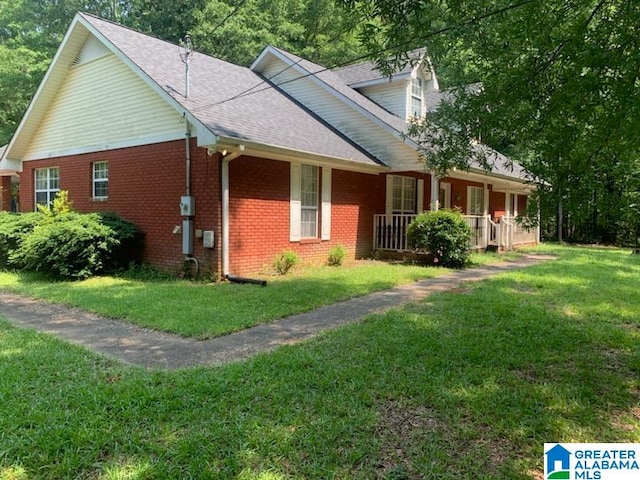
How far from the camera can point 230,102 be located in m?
11.4

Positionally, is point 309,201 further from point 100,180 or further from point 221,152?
point 100,180

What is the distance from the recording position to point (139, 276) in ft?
34.7

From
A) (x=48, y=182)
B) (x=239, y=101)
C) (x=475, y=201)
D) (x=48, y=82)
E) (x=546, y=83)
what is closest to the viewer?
(x=546, y=83)

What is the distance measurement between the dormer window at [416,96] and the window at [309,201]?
6.13 meters

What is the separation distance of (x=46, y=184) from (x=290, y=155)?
897cm

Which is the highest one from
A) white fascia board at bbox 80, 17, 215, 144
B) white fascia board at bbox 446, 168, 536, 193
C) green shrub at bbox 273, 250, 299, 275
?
white fascia board at bbox 80, 17, 215, 144

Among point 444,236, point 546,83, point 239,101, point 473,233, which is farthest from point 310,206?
point 546,83

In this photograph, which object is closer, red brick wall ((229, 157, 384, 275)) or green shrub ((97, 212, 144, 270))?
red brick wall ((229, 157, 384, 275))

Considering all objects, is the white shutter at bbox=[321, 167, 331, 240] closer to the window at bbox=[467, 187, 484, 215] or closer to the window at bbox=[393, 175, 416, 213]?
the window at bbox=[393, 175, 416, 213]

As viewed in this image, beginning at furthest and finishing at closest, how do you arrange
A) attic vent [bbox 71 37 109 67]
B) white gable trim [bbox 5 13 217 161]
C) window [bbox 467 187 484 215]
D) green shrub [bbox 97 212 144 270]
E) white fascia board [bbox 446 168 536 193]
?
window [bbox 467 187 484 215] → white fascia board [bbox 446 168 536 193] → attic vent [bbox 71 37 109 67] → green shrub [bbox 97 212 144 270] → white gable trim [bbox 5 13 217 161]

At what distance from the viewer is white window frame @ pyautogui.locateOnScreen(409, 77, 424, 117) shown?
53.5 ft

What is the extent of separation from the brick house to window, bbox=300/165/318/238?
0.04 m
